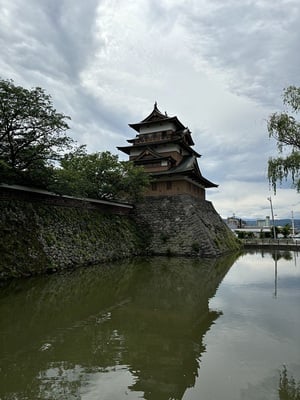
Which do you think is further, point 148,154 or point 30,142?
point 148,154

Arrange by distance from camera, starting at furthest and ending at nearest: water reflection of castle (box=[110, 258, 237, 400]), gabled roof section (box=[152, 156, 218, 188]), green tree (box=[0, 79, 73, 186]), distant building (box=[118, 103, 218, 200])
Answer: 1. distant building (box=[118, 103, 218, 200])
2. gabled roof section (box=[152, 156, 218, 188])
3. green tree (box=[0, 79, 73, 186])
4. water reflection of castle (box=[110, 258, 237, 400])

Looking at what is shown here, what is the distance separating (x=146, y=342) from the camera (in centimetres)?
529

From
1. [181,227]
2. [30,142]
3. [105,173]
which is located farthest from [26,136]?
[181,227]

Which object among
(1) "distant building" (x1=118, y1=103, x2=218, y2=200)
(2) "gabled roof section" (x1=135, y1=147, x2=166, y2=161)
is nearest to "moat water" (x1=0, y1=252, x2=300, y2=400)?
(1) "distant building" (x1=118, y1=103, x2=218, y2=200)

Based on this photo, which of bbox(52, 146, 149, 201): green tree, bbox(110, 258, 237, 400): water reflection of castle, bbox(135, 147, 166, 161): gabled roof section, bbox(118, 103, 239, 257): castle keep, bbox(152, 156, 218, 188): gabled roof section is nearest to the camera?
bbox(110, 258, 237, 400): water reflection of castle

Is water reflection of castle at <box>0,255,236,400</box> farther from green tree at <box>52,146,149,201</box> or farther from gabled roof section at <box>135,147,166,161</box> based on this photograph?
Result: gabled roof section at <box>135,147,166,161</box>

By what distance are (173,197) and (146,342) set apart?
19469 mm

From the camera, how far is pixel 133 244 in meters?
20.9

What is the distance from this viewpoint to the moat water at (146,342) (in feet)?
12.4

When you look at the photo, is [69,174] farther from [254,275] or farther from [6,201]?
[254,275]

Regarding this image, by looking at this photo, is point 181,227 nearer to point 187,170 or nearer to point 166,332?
point 187,170

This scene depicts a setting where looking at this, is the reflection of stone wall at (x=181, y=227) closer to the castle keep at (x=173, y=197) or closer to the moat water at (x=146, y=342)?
the castle keep at (x=173, y=197)

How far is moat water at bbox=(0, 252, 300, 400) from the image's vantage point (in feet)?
12.4

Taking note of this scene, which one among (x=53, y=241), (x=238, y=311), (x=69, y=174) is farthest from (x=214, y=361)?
(x=69, y=174)
